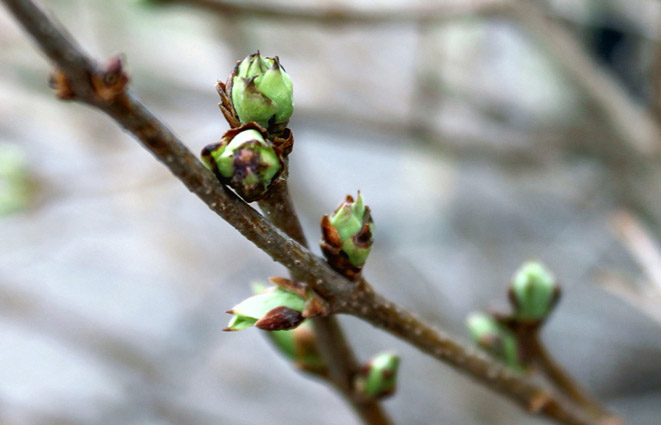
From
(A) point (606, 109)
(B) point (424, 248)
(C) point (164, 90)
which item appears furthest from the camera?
(B) point (424, 248)

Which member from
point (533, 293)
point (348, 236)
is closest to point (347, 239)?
point (348, 236)

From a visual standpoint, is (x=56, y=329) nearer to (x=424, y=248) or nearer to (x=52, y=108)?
(x=52, y=108)

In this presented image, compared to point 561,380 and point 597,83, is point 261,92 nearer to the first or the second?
point 561,380

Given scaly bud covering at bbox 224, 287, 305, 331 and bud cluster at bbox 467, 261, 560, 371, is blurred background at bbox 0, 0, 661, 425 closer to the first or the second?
bud cluster at bbox 467, 261, 560, 371

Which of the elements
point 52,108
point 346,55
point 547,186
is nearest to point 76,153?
point 52,108

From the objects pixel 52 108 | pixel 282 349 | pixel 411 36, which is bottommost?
pixel 282 349

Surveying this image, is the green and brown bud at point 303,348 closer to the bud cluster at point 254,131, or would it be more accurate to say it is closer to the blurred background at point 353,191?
the bud cluster at point 254,131
